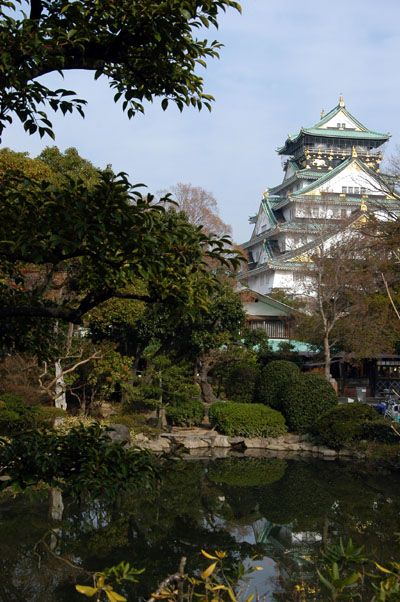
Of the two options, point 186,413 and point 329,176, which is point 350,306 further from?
point 329,176

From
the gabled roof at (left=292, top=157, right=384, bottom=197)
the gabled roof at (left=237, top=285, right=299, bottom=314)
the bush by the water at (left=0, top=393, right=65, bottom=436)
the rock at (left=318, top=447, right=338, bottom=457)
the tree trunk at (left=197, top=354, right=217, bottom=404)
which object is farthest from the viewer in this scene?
the gabled roof at (left=292, top=157, right=384, bottom=197)

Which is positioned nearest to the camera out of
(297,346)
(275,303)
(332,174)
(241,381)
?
(241,381)

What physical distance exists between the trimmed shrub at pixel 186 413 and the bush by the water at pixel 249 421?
86cm

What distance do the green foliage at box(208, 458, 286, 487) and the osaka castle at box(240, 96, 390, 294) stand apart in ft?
47.2

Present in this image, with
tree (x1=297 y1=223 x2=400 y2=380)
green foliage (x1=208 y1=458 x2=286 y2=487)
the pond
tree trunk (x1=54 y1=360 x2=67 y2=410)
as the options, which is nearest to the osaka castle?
tree (x1=297 y1=223 x2=400 y2=380)

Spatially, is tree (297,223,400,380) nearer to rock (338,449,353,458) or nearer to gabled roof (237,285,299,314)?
gabled roof (237,285,299,314)

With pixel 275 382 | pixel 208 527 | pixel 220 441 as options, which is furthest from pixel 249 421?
pixel 208 527

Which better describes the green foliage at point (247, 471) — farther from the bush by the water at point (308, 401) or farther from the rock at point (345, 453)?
the bush by the water at point (308, 401)

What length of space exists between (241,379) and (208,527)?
9.46 meters

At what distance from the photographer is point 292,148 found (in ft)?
138

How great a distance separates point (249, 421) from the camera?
17203 millimetres

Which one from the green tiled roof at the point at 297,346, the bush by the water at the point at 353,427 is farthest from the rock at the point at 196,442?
the green tiled roof at the point at 297,346

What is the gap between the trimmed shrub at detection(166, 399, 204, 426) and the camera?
1767 centimetres

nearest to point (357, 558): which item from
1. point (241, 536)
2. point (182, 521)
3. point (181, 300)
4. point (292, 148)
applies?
point (181, 300)
